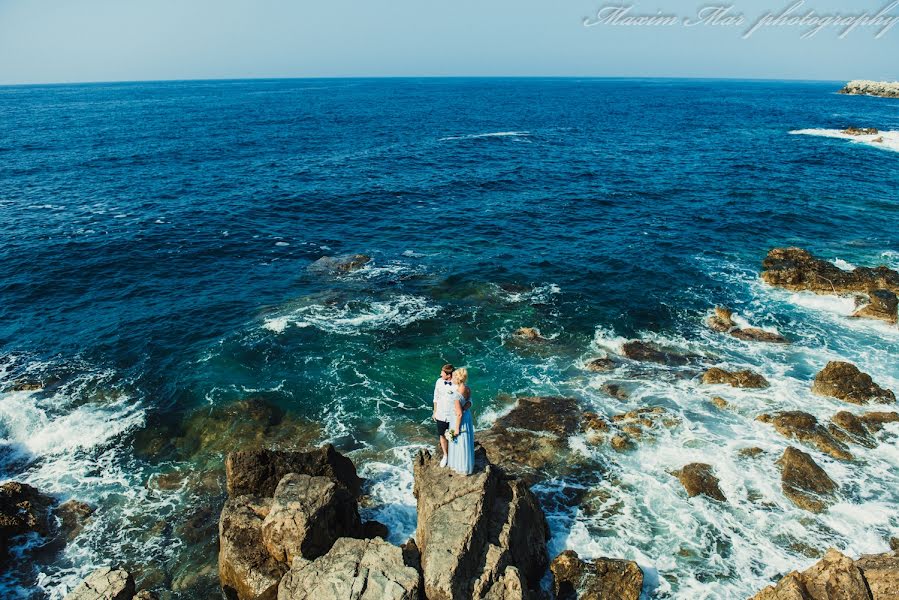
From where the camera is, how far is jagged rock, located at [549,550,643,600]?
1421 cm

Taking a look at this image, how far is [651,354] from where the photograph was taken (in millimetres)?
26859

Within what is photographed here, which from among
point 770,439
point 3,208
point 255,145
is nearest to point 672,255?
point 770,439

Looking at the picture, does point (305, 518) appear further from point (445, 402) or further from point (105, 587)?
point (105, 587)

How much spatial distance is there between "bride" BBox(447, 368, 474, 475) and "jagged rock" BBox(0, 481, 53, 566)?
14.7 meters

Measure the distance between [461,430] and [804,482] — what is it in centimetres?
1382

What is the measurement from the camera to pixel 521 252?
3981 cm

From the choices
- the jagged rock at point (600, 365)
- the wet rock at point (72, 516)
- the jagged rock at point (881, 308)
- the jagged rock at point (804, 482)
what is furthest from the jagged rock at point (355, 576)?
the jagged rock at point (881, 308)

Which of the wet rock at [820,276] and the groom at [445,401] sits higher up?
the groom at [445,401]

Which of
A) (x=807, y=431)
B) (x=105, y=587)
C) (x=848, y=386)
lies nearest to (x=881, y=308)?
(x=848, y=386)

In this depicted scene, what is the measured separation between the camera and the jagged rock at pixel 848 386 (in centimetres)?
2278

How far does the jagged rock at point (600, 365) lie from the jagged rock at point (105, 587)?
20407 millimetres

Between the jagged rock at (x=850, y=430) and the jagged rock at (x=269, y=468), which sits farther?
the jagged rock at (x=850, y=430)

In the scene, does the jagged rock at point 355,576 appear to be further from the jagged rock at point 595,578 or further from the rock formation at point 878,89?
the rock formation at point 878,89

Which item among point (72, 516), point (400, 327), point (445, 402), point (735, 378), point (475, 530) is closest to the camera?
point (475, 530)
